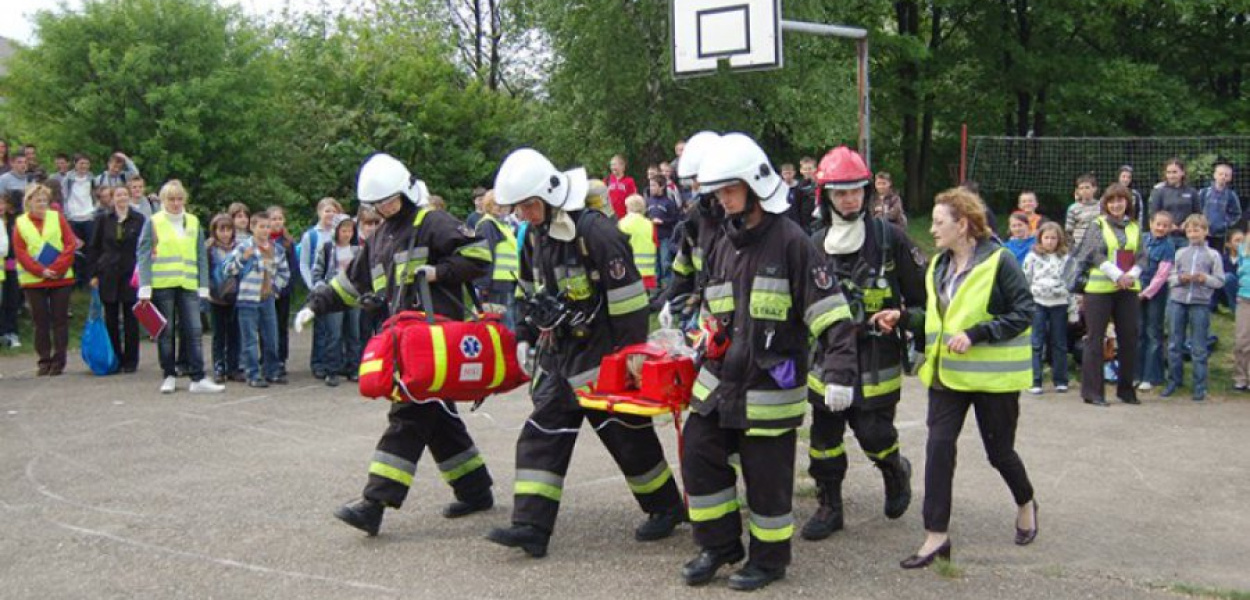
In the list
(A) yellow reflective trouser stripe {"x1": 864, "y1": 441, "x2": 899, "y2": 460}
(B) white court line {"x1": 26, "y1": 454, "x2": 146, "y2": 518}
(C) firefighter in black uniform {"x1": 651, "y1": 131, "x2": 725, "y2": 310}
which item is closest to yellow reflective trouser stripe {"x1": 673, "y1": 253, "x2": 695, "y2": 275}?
(C) firefighter in black uniform {"x1": 651, "y1": 131, "x2": 725, "y2": 310}

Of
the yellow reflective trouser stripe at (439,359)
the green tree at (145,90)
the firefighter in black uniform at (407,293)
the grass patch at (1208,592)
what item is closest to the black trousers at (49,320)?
the green tree at (145,90)

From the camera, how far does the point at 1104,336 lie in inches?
441

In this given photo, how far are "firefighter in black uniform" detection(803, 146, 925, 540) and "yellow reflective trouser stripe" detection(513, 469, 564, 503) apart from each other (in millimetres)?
1415

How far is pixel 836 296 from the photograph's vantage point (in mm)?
5578

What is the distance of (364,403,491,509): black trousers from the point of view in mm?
6645

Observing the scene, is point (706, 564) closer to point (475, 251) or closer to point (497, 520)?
point (497, 520)

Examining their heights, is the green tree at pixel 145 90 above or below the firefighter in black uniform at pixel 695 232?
above

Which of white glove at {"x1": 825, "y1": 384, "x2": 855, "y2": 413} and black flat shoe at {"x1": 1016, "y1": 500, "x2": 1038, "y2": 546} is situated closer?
white glove at {"x1": 825, "y1": 384, "x2": 855, "y2": 413}

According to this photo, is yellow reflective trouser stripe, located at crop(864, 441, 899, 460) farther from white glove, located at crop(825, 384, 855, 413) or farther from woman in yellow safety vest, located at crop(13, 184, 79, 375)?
woman in yellow safety vest, located at crop(13, 184, 79, 375)

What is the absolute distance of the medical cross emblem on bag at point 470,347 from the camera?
6.52m

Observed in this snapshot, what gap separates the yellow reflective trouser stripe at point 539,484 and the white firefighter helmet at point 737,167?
1.73m

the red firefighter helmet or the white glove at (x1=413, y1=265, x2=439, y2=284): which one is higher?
the red firefighter helmet

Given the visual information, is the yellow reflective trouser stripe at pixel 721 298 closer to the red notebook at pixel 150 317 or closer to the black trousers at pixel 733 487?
the black trousers at pixel 733 487

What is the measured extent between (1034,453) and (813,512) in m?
2.59
